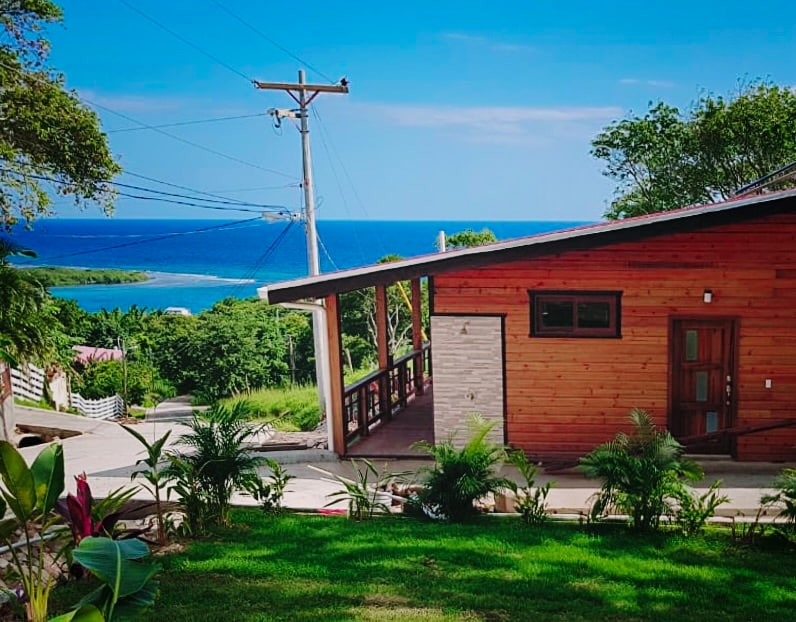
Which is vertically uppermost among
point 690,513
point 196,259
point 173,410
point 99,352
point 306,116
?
point 306,116

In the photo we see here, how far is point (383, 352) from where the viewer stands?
12727mm

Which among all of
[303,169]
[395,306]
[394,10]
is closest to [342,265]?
[394,10]

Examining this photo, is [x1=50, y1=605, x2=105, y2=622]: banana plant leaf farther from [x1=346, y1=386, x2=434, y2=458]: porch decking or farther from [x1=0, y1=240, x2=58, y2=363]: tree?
[x1=0, y1=240, x2=58, y2=363]: tree

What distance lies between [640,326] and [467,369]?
7.70 ft

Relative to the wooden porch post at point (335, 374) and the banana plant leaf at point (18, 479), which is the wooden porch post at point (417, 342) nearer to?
the wooden porch post at point (335, 374)

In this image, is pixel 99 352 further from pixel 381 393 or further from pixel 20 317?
pixel 381 393

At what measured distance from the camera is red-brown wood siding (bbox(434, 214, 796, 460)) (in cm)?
981

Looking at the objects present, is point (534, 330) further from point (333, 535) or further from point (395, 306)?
point (395, 306)

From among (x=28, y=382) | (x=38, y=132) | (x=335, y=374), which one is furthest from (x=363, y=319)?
(x=335, y=374)

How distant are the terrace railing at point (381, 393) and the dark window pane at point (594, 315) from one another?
3.51 m

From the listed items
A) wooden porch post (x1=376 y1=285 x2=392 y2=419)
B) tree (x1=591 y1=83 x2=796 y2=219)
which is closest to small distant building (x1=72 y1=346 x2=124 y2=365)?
wooden porch post (x1=376 y1=285 x2=392 y2=419)

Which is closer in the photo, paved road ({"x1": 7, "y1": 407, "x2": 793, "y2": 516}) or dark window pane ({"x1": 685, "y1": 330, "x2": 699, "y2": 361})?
paved road ({"x1": 7, "y1": 407, "x2": 793, "y2": 516})

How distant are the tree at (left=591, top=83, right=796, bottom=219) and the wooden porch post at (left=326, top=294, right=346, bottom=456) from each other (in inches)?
1033

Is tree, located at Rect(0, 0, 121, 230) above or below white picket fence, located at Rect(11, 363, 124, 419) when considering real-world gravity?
above
